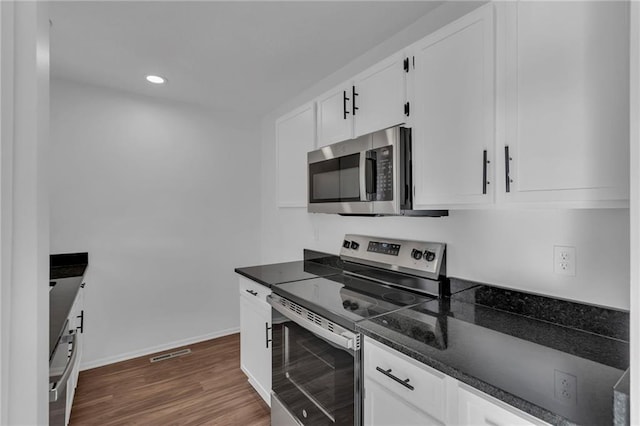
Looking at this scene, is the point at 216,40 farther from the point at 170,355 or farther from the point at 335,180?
the point at 170,355

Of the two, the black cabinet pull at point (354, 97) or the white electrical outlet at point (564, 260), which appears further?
the black cabinet pull at point (354, 97)

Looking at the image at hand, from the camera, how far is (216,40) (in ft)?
6.77

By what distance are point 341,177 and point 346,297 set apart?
2.24ft

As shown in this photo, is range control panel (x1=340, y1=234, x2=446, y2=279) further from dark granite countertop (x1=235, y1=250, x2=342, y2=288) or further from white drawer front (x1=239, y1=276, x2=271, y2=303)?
white drawer front (x1=239, y1=276, x2=271, y2=303)

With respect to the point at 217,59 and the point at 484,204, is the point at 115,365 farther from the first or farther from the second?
the point at 484,204

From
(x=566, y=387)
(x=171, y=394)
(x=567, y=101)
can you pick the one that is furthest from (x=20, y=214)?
(x=171, y=394)

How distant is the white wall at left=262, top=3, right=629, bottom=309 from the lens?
3.82 feet

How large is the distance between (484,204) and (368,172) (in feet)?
1.94

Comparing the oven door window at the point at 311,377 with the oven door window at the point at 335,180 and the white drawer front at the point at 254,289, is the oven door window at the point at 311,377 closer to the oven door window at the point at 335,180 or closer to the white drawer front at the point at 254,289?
the white drawer front at the point at 254,289

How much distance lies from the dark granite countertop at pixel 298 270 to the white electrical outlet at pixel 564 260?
1.37 m

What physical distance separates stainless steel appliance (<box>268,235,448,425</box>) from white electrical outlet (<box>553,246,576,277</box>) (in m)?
0.51

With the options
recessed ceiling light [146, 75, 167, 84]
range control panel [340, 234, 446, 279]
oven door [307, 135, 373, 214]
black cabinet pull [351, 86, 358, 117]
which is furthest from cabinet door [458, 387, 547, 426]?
recessed ceiling light [146, 75, 167, 84]

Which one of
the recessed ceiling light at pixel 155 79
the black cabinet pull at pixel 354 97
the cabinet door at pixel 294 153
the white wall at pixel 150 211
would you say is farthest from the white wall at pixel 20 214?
the white wall at pixel 150 211

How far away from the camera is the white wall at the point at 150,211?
2.74m
